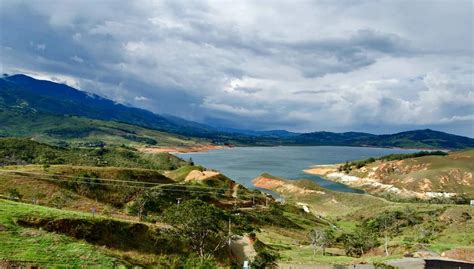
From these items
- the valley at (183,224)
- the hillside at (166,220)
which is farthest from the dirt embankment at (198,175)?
the valley at (183,224)

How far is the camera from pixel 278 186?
18088 cm

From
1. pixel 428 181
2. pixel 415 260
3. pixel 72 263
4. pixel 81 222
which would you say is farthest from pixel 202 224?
pixel 428 181

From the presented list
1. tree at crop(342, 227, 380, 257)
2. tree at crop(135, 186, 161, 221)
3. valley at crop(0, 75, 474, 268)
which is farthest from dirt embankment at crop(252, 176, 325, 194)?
tree at crop(135, 186, 161, 221)

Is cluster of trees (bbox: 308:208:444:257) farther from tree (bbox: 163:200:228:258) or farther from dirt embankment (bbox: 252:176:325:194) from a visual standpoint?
dirt embankment (bbox: 252:176:325:194)

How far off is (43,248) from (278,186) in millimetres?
153753

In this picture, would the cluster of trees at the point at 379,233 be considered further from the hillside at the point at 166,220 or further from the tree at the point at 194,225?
the tree at the point at 194,225

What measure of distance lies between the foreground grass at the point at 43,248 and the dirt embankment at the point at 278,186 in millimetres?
139752

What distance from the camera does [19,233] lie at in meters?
32.5

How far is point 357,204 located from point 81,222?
127m

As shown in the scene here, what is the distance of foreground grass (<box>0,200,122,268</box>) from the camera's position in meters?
29.8

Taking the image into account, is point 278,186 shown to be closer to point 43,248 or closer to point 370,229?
point 370,229

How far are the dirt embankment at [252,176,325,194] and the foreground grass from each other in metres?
140

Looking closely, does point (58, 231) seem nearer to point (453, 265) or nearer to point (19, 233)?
point (19, 233)

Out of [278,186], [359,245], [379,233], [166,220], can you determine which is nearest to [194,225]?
[166,220]
